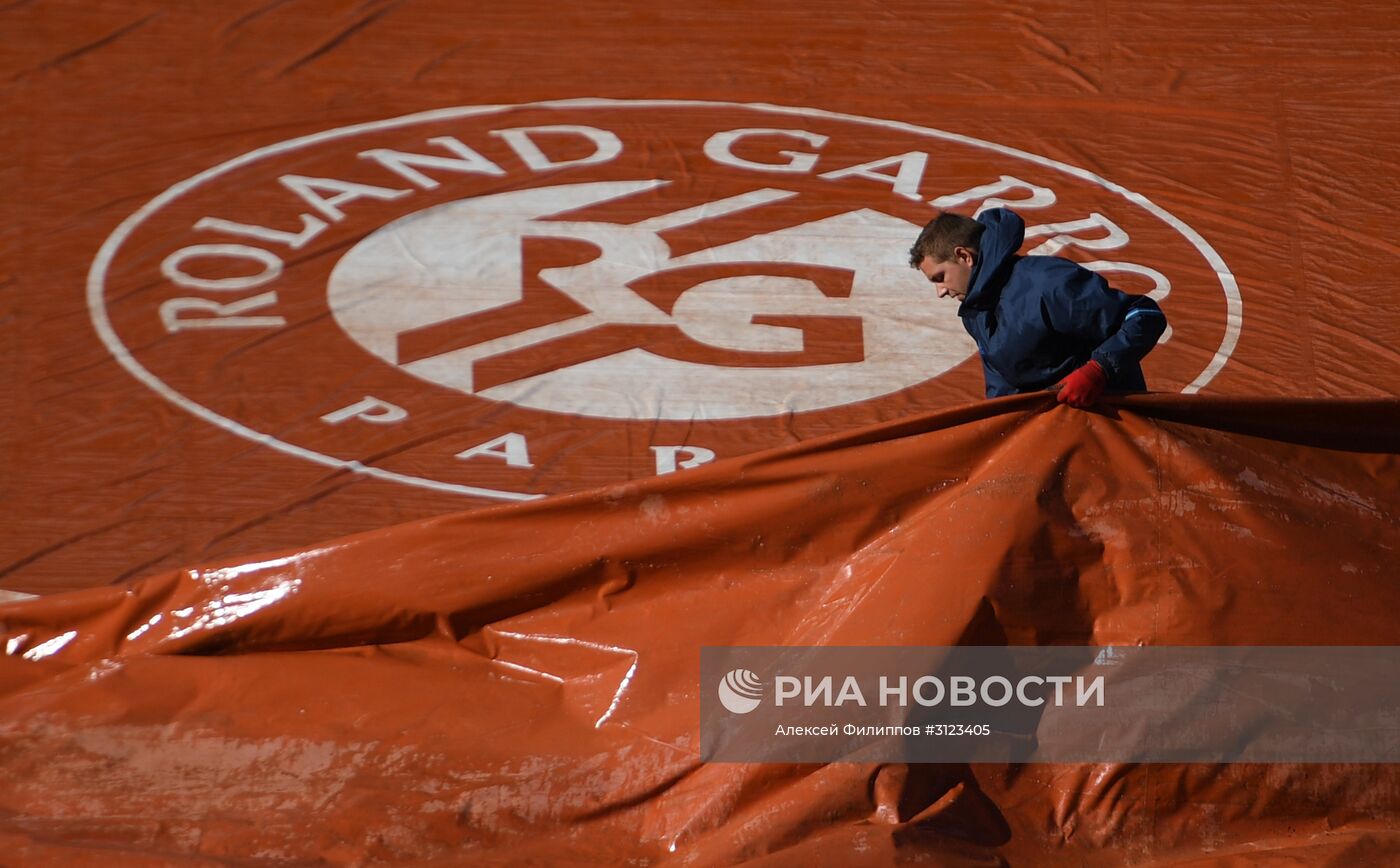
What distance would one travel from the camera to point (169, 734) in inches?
125

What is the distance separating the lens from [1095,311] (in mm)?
3467

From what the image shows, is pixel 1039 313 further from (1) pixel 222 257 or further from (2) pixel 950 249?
(1) pixel 222 257

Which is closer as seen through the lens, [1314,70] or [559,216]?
[559,216]

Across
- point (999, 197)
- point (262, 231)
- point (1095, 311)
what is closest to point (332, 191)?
point (262, 231)

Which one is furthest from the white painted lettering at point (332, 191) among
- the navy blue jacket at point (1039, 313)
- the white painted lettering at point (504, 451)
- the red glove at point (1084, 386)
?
the red glove at point (1084, 386)

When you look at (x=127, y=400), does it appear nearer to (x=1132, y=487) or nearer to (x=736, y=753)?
(x=736, y=753)

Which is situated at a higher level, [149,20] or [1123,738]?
[149,20]

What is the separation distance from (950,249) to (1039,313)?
0.75 ft

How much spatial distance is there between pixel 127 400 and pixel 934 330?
7.54ft

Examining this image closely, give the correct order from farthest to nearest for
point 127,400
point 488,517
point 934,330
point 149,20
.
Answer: point 149,20 → point 934,330 → point 127,400 → point 488,517

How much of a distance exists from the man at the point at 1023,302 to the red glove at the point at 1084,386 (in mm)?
191

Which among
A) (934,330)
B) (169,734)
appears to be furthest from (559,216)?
(169,734)

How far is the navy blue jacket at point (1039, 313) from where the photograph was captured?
3449 millimetres

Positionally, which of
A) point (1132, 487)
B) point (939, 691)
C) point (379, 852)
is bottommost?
point (379, 852)
